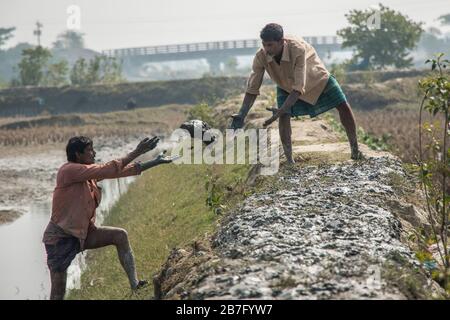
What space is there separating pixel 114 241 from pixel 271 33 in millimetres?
2908

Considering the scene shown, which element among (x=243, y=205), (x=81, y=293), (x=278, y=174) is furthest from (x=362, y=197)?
(x=81, y=293)

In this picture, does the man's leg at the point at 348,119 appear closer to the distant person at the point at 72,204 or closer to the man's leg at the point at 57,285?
the distant person at the point at 72,204

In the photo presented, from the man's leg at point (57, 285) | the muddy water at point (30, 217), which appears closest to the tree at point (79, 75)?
the muddy water at point (30, 217)

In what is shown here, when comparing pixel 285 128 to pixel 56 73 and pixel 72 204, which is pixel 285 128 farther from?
pixel 56 73

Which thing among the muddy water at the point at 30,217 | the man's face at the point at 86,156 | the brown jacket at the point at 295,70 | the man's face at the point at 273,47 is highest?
the man's face at the point at 273,47

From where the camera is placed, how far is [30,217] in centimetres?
1711

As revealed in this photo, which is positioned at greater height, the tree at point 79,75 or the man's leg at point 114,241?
the tree at point 79,75

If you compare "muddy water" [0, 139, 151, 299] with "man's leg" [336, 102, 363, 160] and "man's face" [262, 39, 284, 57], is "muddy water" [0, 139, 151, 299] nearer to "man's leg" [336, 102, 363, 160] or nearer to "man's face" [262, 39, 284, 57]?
"man's leg" [336, 102, 363, 160]

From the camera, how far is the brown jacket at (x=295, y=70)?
8.45 m

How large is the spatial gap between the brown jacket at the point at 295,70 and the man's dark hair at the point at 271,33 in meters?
0.21

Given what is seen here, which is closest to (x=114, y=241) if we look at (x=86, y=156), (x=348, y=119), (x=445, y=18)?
(x=86, y=156)

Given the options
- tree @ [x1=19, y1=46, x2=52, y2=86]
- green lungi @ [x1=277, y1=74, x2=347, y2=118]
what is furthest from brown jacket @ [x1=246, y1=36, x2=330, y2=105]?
tree @ [x1=19, y1=46, x2=52, y2=86]

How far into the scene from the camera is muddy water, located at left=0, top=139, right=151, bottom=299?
11555 millimetres

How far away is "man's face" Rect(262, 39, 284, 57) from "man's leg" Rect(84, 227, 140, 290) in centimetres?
269
